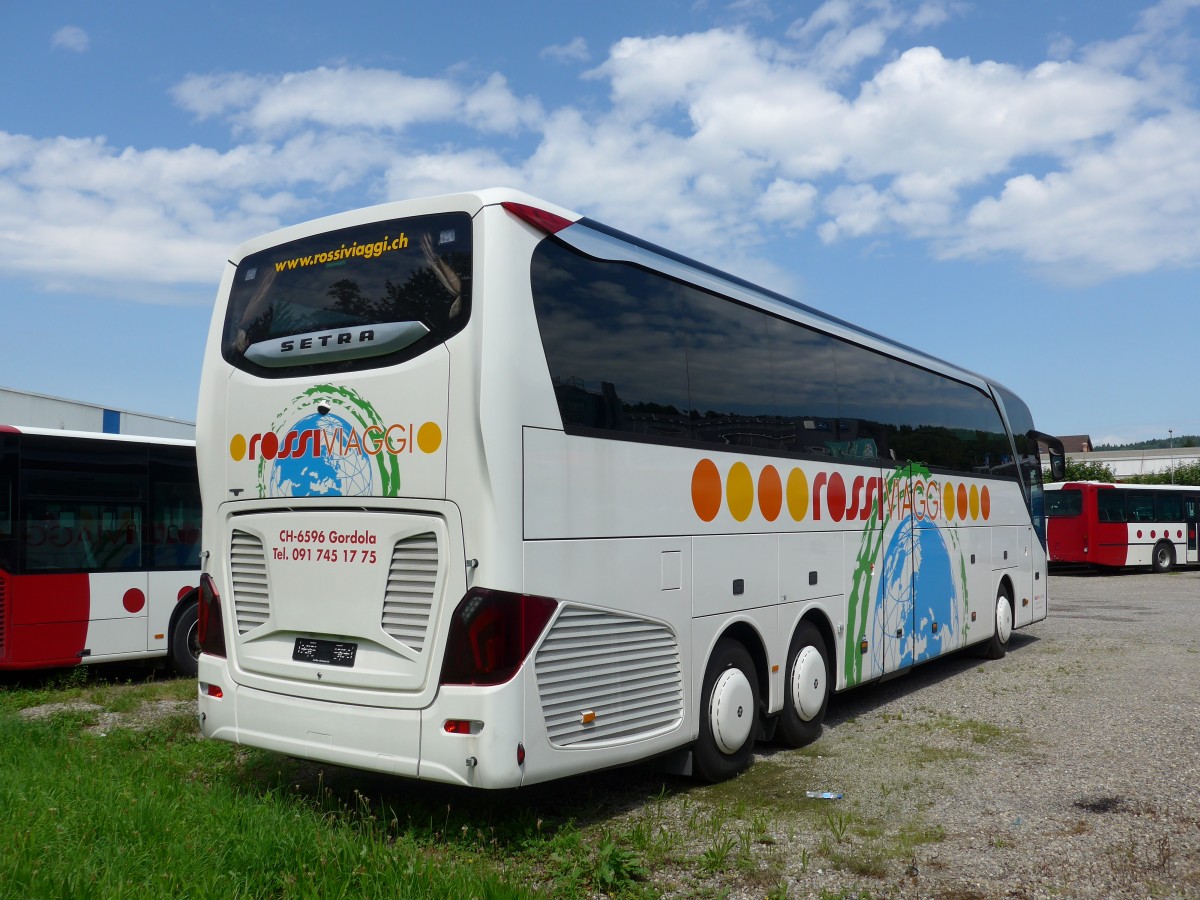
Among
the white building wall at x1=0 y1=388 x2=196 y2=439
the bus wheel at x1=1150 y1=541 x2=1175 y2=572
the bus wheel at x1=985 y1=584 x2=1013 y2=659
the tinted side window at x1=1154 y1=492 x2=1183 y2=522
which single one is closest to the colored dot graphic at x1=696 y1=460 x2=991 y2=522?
the bus wheel at x1=985 y1=584 x2=1013 y2=659

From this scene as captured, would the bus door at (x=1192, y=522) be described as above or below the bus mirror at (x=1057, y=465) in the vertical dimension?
below

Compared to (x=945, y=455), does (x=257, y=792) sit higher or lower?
lower

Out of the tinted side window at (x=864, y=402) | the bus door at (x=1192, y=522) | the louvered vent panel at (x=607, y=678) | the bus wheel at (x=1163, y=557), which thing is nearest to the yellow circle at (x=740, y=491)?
the louvered vent panel at (x=607, y=678)

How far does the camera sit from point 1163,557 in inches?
1312

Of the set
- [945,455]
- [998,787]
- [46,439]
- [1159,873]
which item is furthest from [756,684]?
[46,439]

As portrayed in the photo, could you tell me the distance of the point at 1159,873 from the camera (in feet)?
17.7

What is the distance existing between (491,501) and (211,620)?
7.85 feet

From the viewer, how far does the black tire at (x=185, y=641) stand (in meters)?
12.2

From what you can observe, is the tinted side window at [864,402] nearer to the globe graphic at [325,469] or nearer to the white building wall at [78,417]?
the globe graphic at [325,469]

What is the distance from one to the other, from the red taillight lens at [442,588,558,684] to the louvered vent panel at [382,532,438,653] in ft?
0.78

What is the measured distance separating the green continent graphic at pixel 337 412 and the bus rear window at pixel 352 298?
6.4 inches

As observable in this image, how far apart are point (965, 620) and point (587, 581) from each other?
7821 mm

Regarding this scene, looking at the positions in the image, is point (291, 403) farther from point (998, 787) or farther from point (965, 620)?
point (965, 620)

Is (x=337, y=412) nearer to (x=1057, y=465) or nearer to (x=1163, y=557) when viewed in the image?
(x=1057, y=465)
